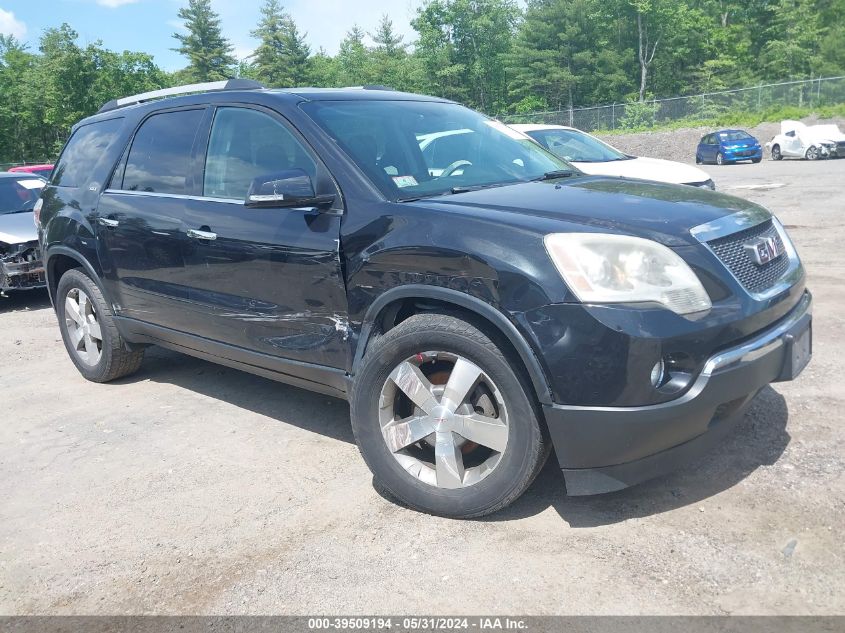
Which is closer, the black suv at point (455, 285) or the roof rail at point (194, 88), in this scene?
the black suv at point (455, 285)

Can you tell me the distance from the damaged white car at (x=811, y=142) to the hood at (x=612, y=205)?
2853 cm

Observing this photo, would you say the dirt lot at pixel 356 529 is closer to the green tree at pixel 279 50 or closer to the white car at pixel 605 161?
the white car at pixel 605 161

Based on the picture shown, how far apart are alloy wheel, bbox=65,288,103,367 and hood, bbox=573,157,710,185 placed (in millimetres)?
5962

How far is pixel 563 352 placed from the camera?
271 cm

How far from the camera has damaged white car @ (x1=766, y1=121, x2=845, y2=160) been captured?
1095 inches

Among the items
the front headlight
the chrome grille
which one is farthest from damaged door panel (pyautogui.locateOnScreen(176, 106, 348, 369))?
the chrome grille

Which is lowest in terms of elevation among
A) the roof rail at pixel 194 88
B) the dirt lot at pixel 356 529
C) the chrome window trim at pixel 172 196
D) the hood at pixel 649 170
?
A: the dirt lot at pixel 356 529

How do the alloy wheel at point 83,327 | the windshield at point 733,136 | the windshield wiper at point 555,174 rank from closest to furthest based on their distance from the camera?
the windshield wiper at point 555,174
the alloy wheel at point 83,327
the windshield at point 733,136

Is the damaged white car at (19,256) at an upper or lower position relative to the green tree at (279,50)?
lower

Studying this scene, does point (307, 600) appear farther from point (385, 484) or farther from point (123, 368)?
point (123, 368)

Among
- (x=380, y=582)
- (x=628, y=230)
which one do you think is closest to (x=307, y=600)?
(x=380, y=582)

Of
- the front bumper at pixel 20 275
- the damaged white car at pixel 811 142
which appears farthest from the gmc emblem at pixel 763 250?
the damaged white car at pixel 811 142

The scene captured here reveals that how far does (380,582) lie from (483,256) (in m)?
1.31

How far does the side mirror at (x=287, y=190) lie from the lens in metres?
3.45
